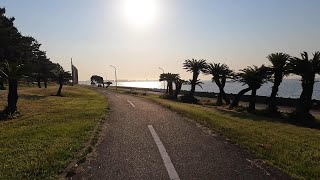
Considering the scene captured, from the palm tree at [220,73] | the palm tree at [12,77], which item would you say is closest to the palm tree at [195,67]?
the palm tree at [220,73]

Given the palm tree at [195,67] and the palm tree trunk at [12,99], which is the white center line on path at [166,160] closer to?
the palm tree trunk at [12,99]

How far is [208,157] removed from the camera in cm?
938

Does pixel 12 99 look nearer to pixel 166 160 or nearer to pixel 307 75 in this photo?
pixel 166 160

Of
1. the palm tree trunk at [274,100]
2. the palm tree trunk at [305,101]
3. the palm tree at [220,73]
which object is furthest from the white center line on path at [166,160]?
the palm tree at [220,73]

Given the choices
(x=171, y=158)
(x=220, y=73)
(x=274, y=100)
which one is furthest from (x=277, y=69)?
(x=171, y=158)

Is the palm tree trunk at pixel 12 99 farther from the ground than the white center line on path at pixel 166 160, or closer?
farther from the ground

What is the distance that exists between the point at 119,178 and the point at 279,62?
3069 centimetres

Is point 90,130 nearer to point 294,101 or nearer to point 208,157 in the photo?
point 208,157

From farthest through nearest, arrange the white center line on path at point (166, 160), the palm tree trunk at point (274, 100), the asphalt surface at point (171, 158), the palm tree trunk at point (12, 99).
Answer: the palm tree trunk at point (274, 100)
the palm tree trunk at point (12, 99)
the asphalt surface at point (171, 158)
the white center line on path at point (166, 160)

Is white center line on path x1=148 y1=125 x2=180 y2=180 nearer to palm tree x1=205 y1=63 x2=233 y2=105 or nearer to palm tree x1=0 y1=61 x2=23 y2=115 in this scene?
palm tree x1=0 y1=61 x2=23 y2=115

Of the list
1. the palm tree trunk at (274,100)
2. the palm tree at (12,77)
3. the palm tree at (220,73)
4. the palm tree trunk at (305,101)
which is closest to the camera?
the palm tree at (12,77)

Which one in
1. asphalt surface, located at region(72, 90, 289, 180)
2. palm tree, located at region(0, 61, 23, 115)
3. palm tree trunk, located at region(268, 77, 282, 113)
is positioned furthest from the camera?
palm tree trunk, located at region(268, 77, 282, 113)

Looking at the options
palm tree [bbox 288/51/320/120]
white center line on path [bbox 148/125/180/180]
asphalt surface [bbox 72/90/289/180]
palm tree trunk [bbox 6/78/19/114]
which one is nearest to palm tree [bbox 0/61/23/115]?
palm tree trunk [bbox 6/78/19/114]

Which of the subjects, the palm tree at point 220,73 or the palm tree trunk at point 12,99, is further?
the palm tree at point 220,73
